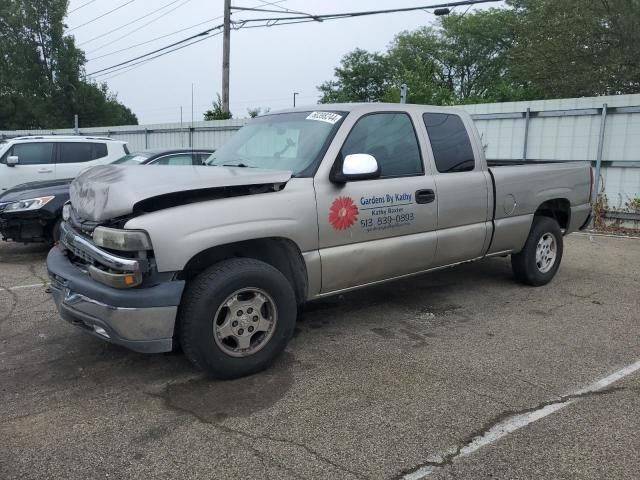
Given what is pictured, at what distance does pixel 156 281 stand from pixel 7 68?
5660 centimetres

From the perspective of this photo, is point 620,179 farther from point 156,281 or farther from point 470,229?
point 156,281

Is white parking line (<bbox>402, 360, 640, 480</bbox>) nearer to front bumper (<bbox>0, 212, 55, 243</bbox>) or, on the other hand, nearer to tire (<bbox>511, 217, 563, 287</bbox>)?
tire (<bbox>511, 217, 563, 287</bbox>)

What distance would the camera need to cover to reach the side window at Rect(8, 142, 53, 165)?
997 cm

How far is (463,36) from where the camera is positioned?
4844 centimetres

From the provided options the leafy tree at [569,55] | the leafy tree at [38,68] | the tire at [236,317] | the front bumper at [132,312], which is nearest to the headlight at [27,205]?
the front bumper at [132,312]

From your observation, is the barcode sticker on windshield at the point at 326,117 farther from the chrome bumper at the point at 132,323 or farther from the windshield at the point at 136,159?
the windshield at the point at 136,159

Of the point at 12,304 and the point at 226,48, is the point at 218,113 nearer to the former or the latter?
the point at 226,48

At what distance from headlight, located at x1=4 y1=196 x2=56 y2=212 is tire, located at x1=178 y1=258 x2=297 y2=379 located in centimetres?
466

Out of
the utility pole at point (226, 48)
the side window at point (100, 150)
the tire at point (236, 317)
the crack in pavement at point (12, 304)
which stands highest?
the utility pole at point (226, 48)

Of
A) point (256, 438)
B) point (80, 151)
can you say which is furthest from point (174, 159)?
point (256, 438)

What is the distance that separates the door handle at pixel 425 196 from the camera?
4.59 metres

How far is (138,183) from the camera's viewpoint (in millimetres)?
3416

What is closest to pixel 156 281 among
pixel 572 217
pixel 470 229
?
pixel 470 229

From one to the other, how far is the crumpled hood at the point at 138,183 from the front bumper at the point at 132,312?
483mm
